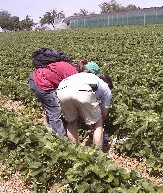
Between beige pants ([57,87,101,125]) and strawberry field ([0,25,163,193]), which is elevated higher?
beige pants ([57,87,101,125])

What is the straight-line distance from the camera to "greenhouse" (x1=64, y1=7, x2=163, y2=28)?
47.8 m

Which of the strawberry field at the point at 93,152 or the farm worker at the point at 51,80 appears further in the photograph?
the farm worker at the point at 51,80

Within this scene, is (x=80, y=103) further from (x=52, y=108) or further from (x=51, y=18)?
(x=51, y=18)

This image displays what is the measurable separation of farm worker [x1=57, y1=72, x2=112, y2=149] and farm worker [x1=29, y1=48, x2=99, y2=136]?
588 mm

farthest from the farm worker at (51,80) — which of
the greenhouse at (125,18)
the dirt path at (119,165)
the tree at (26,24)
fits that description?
the tree at (26,24)

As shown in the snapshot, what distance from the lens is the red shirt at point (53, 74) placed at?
5281mm

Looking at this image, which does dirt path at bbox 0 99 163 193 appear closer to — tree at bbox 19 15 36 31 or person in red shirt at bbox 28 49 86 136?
person in red shirt at bbox 28 49 86 136

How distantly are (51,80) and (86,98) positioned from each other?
105 centimetres

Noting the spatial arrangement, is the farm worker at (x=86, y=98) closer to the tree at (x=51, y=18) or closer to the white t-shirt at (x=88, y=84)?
the white t-shirt at (x=88, y=84)

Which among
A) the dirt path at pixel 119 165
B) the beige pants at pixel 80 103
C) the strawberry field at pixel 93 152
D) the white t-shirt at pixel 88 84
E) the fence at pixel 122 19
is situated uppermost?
the fence at pixel 122 19

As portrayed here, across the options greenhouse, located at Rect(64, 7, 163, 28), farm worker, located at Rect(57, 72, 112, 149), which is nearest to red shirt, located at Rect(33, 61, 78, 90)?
farm worker, located at Rect(57, 72, 112, 149)

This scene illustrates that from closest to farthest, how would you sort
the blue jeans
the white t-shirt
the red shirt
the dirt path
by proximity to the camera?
the dirt path, the white t-shirt, the red shirt, the blue jeans

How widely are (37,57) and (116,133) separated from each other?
174 cm

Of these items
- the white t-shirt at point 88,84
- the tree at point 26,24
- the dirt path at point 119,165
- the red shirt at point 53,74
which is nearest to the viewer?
the dirt path at point 119,165
